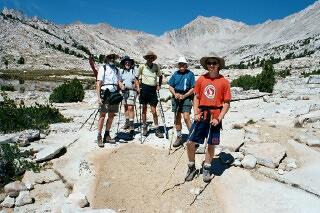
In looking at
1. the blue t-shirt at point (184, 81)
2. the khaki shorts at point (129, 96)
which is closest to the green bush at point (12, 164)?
the khaki shorts at point (129, 96)

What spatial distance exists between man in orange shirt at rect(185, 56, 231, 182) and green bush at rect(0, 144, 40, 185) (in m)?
4.16

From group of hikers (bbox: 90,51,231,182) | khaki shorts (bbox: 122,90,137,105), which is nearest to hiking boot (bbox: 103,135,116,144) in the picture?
group of hikers (bbox: 90,51,231,182)

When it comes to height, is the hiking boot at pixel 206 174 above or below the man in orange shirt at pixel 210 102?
below

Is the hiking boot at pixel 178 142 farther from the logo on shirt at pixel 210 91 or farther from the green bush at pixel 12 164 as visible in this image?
the green bush at pixel 12 164

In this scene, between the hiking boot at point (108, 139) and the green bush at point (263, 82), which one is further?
the green bush at point (263, 82)

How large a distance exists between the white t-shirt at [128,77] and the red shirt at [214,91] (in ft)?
16.0

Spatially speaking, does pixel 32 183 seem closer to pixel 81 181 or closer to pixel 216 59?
pixel 81 181

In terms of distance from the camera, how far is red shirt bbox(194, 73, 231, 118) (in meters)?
8.86

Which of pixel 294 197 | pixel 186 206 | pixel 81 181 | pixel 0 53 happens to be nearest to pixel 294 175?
pixel 294 197

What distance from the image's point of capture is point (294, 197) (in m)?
8.49

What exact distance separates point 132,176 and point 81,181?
1.18 meters

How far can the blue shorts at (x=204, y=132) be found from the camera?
9.07 m

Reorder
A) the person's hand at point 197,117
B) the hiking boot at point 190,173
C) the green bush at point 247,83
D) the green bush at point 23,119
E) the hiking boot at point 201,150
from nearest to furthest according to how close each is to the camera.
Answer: the person's hand at point 197,117 → the hiking boot at point 190,173 → the hiking boot at point 201,150 → the green bush at point 23,119 → the green bush at point 247,83

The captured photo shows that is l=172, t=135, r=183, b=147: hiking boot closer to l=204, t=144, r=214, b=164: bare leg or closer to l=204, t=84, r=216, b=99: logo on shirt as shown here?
l=204, t=144, r=214, b=164: bare leg
